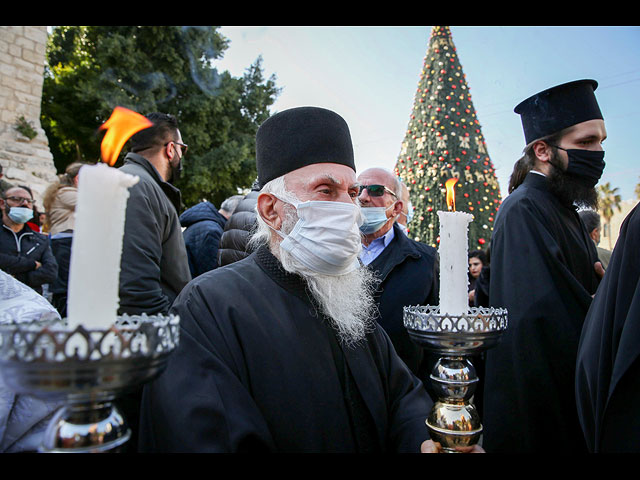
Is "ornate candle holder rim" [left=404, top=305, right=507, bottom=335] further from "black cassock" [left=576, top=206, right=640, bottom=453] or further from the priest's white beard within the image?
the priest's white beard

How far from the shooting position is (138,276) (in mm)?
2688

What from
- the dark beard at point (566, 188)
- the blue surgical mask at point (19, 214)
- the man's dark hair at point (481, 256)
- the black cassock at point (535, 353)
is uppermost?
the dark beard at point (566, 188)

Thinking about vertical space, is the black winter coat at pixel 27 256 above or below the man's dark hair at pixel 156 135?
below

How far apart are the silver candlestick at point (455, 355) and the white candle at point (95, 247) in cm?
82

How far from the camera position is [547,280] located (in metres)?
2.27

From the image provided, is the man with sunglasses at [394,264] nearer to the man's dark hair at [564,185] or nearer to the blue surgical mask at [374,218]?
the blue surgical mask at [374,218]

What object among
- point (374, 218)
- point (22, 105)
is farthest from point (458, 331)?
point (22, 105)

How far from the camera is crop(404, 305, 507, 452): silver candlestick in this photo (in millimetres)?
1136

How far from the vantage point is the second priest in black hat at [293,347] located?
1421mm

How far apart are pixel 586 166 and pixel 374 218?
149 cm

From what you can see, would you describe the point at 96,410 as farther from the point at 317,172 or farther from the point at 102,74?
the point at 102,74

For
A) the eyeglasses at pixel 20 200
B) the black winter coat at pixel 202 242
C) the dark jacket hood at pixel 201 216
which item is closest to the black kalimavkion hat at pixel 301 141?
the black winter coat at pixel 202 242
